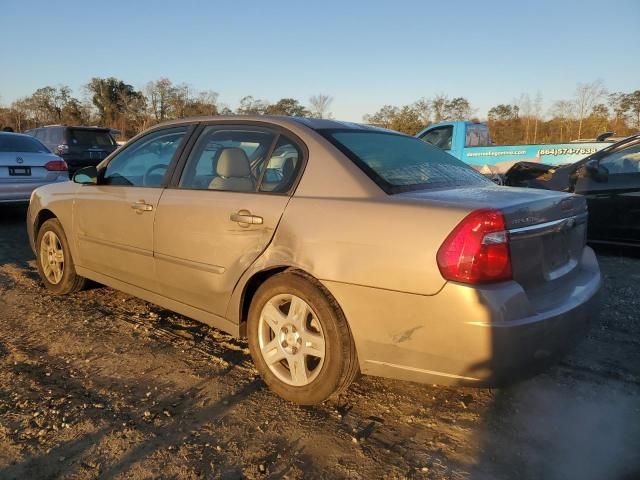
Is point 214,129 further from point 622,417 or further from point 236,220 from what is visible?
point 622,417

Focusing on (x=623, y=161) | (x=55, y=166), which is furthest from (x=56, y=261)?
(x=623, y=161)

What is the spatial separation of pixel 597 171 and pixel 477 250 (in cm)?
500

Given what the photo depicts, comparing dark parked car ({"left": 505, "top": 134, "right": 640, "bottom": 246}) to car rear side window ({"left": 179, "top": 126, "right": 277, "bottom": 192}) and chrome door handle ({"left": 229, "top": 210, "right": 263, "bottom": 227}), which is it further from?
chrome door handle ({"left": 229, "top": 210, "right": 263, "bottom": 227})

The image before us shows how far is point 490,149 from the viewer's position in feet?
35.9

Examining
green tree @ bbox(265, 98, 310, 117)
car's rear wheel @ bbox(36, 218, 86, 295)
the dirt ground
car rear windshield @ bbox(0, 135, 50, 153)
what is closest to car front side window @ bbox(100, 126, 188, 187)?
car's rear wheel @ bbox(36, 218, 86, 295)

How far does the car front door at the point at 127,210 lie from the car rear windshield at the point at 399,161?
130 cm

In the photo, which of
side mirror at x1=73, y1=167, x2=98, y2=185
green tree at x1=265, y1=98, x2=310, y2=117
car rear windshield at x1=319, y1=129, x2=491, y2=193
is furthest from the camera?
green tree at x1=265, y1=98, x2=310, y2=117

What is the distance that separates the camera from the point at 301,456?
2.43 metres

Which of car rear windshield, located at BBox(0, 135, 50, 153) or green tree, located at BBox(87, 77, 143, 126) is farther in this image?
green tree, located at BBox(87, 77, 143, 126)

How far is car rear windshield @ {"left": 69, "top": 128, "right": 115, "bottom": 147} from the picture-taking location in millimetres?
13672

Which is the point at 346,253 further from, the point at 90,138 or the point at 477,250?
the point at 90,138

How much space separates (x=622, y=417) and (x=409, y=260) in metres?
1.51

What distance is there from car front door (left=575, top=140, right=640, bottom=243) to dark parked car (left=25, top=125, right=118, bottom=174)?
463 inches

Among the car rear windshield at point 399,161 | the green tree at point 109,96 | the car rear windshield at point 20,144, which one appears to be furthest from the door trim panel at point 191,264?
the green tree at point 109,96
